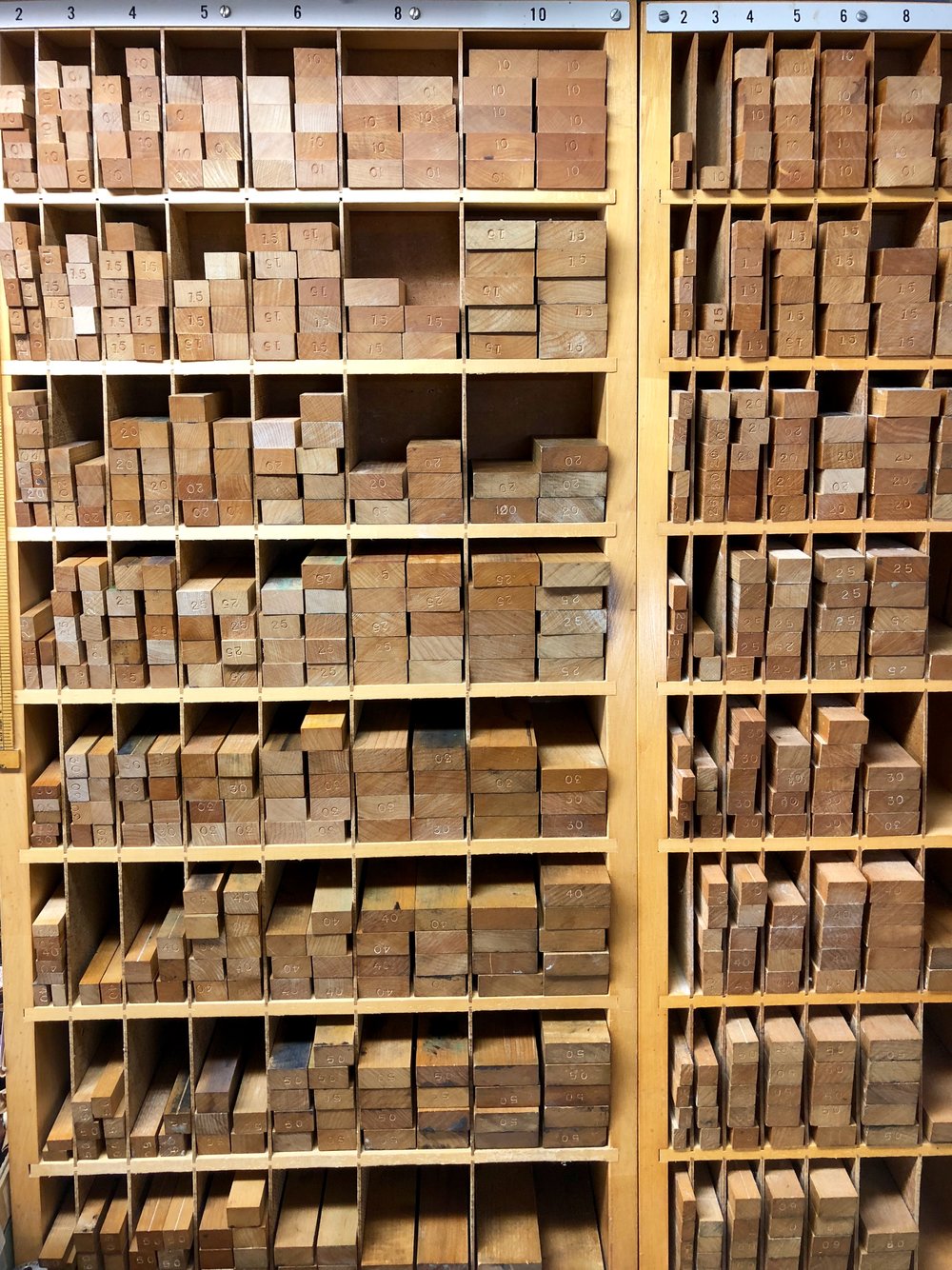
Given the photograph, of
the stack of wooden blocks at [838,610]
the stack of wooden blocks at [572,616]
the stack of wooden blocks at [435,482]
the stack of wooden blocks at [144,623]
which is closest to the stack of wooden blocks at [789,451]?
the stack of wooden blocks at [838,610]

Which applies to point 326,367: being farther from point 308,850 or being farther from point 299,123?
point 308,850

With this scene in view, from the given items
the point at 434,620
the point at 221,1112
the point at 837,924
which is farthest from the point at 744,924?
the point at 221,1112

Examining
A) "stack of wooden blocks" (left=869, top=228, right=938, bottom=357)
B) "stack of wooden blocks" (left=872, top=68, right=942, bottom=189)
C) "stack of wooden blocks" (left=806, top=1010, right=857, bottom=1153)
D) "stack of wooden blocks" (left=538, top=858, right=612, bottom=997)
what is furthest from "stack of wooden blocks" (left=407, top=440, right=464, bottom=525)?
"stack of wooden blocks" (left=806, top=1010, right=857, bottom=1153)

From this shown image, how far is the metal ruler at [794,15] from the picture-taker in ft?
9.16

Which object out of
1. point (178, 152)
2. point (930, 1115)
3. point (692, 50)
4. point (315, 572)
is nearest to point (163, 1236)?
point (315, 572)

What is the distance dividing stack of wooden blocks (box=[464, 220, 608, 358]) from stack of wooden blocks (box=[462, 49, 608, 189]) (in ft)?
0.40

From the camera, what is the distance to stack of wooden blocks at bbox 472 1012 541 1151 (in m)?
3.09

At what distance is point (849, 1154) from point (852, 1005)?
41cm

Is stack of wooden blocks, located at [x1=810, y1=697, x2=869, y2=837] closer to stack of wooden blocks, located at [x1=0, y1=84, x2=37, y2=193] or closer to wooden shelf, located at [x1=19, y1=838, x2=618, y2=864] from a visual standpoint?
wooden shelf, located at [x1=19, y1=838, x2=618, y2=864]

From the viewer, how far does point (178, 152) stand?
2.80 m

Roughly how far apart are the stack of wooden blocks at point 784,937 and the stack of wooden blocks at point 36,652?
79.3 inches

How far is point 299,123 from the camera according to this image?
280 centimetres

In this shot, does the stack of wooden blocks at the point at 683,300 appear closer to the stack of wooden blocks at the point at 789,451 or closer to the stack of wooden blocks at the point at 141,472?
the stack of wooden blocks at the point at 789,451

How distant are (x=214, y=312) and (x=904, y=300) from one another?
69.8 inches
